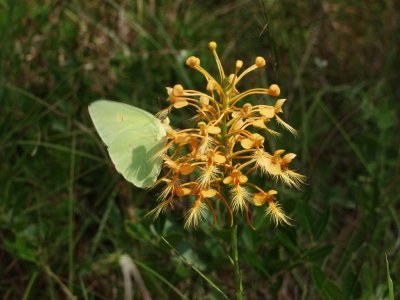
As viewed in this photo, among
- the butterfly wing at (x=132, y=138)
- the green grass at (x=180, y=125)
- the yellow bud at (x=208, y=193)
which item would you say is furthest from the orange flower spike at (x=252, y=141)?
the green grass at (x=180, y=125)

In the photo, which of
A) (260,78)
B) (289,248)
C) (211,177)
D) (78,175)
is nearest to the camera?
(211,177)

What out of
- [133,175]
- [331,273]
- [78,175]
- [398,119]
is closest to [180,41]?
[78,175]

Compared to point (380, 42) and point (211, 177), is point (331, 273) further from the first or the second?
point (380, 42)

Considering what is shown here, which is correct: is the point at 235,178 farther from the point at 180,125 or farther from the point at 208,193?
the point at 180,125

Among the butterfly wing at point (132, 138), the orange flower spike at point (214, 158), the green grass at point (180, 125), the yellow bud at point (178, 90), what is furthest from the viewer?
the green grass at point (180, 125)

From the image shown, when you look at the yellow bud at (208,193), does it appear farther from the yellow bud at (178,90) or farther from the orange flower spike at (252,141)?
the yellow bud at (178,90)

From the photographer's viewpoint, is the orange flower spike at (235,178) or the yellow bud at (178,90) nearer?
the orange flower spike at (235,178)

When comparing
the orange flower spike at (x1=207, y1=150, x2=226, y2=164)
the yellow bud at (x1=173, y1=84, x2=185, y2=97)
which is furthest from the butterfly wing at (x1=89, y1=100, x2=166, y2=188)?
the orange flower spike at (x1=207, y1=150, x2=226, y2=164)
